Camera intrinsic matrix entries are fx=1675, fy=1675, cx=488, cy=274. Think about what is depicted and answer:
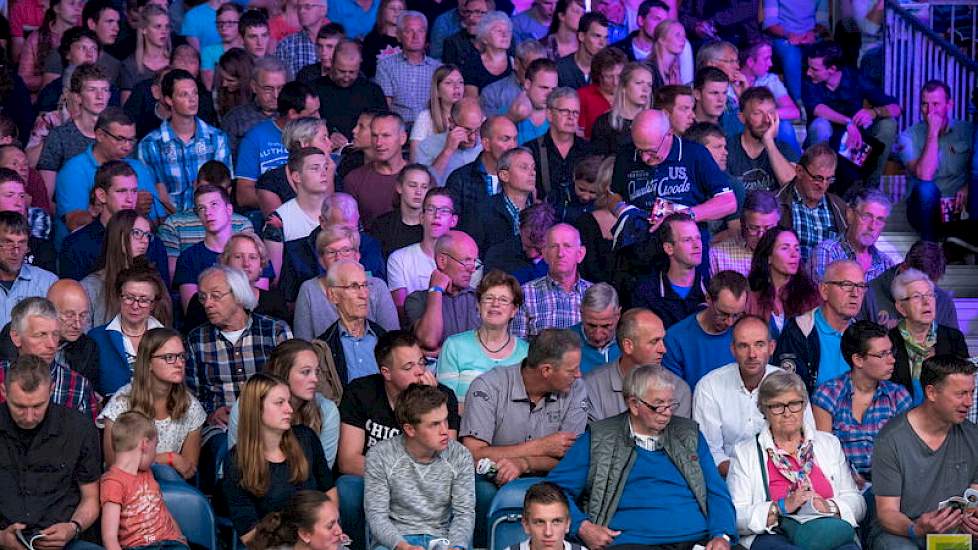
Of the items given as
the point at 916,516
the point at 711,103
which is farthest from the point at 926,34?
the point at 916,516

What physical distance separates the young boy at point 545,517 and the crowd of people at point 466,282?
12mm

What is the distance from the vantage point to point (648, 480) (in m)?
6.96

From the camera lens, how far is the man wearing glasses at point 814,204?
31.7ft

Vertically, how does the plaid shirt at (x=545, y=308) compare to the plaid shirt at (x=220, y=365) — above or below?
above

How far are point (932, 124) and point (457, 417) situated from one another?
205 inches

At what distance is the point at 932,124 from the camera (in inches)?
442

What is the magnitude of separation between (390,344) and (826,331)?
7.76 ft

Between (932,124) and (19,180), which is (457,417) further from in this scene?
(932,124)

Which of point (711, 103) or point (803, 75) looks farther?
point (803, 75)

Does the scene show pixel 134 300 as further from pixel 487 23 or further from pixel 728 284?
pixel 487 23

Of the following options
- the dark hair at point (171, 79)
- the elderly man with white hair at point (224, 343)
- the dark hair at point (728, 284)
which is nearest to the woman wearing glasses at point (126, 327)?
the elderly man with white hair at point (224, 343)

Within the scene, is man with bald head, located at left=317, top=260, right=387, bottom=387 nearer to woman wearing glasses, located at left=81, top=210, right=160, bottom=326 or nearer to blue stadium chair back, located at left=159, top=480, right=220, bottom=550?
woman wearing glasses, located at left=81, top=210, right=160, bottom=326

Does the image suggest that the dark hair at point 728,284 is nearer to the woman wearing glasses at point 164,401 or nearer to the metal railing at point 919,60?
the woman wearing glasses at point 164,401

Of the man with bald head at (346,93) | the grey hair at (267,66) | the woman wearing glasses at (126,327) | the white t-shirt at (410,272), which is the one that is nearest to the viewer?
the woman wearing glasses at (126,327)
